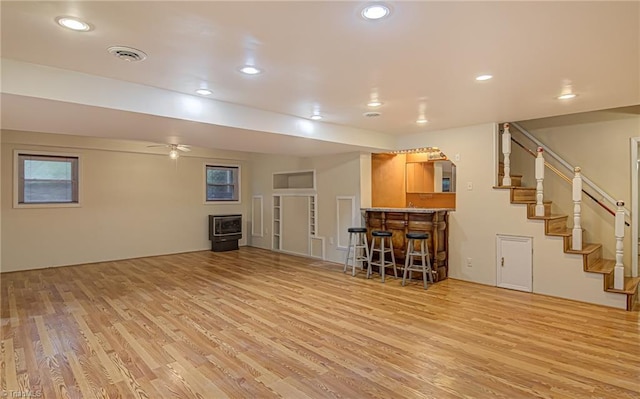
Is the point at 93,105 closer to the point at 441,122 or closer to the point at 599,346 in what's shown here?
the point at 441,122

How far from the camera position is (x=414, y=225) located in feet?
17.6

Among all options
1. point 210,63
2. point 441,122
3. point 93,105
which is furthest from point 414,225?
point 93,105

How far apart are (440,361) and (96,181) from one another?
6.77 m

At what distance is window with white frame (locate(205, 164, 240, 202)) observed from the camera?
8414 mm

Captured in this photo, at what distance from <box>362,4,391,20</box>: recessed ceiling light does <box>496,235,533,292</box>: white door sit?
13.3ft

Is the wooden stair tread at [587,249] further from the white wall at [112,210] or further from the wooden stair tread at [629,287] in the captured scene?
the white wall at [112,210]

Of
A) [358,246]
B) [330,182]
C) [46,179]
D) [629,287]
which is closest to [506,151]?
[629,287]

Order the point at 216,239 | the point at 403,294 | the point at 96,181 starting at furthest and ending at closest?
the point at 216,239
the point at 96,181
the point at 403,294

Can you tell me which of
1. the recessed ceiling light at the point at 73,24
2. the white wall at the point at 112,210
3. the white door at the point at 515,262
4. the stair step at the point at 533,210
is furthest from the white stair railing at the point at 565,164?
the white wall at the point at 112,210

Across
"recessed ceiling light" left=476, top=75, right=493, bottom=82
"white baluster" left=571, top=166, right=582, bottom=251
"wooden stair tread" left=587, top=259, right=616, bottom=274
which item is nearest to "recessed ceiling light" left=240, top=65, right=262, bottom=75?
"recessed ceiling light" left=476, top=75, right=493, bottom=82

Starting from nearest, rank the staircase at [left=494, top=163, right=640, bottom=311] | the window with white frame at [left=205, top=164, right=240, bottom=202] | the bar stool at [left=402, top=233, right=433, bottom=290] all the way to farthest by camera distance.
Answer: the staircase at [left=494, top=163, right=640, bottom=311]
the bar stool at [left=402, top=233, right=433, bottom=290]
the window with white frame at [left=205, top=164, right=240, bottom=202]

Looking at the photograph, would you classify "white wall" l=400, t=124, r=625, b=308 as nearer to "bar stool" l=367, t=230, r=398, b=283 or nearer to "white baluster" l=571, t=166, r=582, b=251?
"white baluster" l=571, t=166, r=582, b=251

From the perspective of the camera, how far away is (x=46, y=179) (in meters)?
6.23

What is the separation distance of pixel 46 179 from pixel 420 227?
21.7 ft
